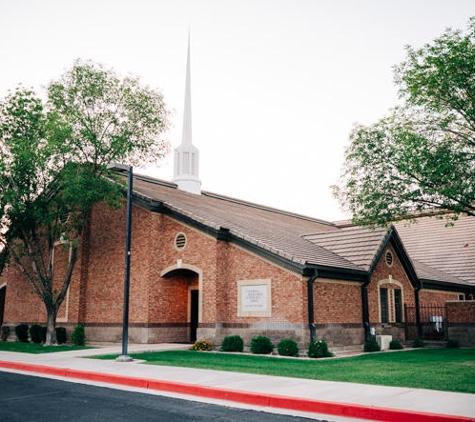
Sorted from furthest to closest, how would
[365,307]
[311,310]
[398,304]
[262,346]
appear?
1. [398,304]
2. [365,307]
3. [311,310]
4. [262,346]

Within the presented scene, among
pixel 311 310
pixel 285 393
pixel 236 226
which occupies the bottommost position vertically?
pixel 285 393

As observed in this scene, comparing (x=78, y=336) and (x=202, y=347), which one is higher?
(x=78, y=336)

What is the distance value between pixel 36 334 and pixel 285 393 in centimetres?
1978

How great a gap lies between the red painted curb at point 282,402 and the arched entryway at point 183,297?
1018 centimetres

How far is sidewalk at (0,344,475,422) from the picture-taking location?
7812 millimetres

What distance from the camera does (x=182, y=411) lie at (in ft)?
27.5

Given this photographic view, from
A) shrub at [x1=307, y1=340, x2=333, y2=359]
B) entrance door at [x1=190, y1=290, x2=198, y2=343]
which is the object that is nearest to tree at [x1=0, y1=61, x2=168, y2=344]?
entrance door at [x1=190, y1=290, x2=198, y2=343]

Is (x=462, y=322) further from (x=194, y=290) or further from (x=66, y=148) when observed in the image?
(x=66, y=148)

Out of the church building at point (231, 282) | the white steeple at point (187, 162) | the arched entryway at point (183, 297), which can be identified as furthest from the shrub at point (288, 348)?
the white steeple at point (187, 162)

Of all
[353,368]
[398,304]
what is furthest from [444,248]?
[353,368]

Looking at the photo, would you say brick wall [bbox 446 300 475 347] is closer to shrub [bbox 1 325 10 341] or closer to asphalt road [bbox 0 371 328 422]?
asphalt road [bbox 0 371 328 422]

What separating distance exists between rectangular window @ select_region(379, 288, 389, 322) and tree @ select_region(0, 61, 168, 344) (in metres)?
12.9

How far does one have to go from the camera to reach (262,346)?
60.5ft

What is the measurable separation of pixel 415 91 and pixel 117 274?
15.5m
